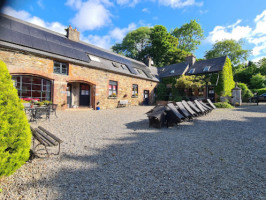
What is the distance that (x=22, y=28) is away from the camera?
32.9 ft

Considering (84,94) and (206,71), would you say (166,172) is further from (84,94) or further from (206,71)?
(206,71)

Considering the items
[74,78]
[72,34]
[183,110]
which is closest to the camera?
[183,110]

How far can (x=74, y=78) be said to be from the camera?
441 inches

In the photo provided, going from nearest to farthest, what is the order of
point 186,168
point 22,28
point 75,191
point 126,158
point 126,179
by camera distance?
point 75,191, point 126,179, point 186,168, point 126,158, point 22,28

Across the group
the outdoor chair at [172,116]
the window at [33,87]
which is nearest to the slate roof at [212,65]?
the outdoor chair at [172,116]

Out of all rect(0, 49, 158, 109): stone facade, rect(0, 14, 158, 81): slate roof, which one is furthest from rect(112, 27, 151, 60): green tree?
rect(0, 14, 158, 81): slate roof

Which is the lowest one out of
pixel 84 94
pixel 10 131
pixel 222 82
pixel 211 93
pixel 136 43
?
pixel 10 131

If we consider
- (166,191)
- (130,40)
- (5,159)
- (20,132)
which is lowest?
(166,191)

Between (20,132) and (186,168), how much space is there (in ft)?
10.0

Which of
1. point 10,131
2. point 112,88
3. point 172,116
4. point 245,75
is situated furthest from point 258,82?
point 10,131

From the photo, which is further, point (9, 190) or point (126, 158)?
point (126, 158)

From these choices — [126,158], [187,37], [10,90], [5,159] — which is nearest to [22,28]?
[10,90]

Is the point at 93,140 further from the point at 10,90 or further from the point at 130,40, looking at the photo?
the point at 130,40

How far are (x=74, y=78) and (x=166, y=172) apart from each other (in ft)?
35.7
